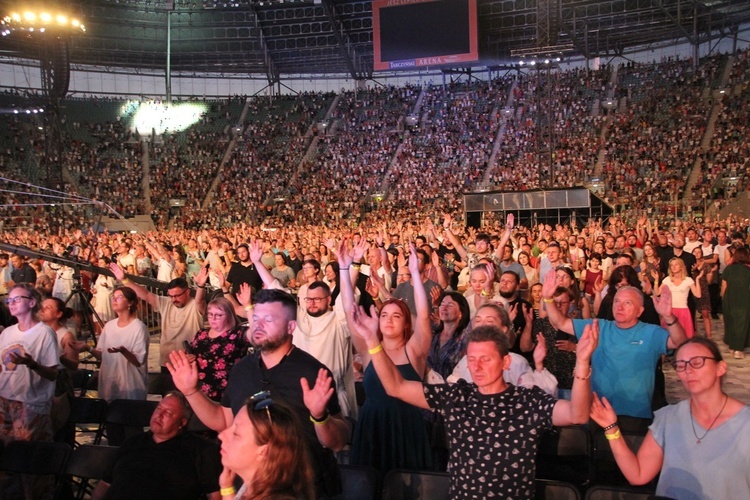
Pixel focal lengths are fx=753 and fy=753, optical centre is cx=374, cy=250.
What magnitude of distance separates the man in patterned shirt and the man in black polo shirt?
1.30m

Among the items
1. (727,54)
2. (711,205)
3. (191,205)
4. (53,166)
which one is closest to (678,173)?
(711,205)

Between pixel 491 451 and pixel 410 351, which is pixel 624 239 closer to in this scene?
pixel 410 351

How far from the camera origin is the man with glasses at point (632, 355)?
180 inches

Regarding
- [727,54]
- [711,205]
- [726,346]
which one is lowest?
[726,346]

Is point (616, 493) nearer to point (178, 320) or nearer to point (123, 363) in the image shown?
point (123, 363)

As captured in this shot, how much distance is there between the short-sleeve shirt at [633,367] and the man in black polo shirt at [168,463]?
2.41 meters

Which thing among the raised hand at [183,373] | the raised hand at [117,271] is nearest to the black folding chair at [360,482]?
the raised hand at [183,373]

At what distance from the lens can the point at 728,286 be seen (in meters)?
9.85

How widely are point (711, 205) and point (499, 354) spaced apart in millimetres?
23830

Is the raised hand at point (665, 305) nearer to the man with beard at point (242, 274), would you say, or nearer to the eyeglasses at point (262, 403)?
the eyeglasses at point (262, 403)

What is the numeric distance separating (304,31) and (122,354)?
124 ft

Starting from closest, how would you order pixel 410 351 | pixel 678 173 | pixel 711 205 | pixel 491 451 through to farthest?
pixel 491 451, pixel 410 351, pixel 711 205, pixel 678 173

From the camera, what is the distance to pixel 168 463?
373cm

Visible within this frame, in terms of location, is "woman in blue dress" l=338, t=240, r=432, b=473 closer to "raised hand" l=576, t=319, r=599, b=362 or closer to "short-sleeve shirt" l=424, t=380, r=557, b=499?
"short-sleeve shirt" l=424, t=380, r=557, b=499
